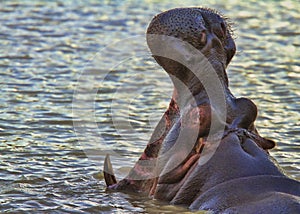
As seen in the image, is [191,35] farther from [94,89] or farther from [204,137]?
[94,89]

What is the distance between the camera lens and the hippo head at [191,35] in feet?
16.2

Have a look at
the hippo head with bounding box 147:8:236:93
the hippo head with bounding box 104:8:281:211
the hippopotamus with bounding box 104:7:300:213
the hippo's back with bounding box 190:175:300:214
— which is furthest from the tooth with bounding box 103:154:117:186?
the hippo's back with bounding box 190:175:300:214

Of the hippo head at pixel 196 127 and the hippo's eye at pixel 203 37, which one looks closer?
the hippo head at pixel 196 127

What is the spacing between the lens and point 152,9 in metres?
12.7

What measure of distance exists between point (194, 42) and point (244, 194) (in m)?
1.07

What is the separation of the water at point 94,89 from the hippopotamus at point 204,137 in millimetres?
242

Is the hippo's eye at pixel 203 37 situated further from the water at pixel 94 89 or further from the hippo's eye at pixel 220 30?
the water at pixel 94 89

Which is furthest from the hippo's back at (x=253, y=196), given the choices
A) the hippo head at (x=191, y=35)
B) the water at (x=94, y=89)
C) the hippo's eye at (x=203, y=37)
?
the hippo's eye at (x=203, y=37)

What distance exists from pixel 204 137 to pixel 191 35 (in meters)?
0.61

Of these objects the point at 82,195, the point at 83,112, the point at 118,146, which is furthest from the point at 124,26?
the point at 82,195

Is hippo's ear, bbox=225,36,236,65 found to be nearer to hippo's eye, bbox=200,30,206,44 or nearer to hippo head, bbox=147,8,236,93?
hippo head, bbox=147,8,236,93

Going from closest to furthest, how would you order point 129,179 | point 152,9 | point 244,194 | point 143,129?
point 244,194 < point 129,179 < point 143,129 < point 152,9

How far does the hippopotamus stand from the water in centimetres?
24

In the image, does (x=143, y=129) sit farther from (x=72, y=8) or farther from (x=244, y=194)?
(x=72, y=8)
